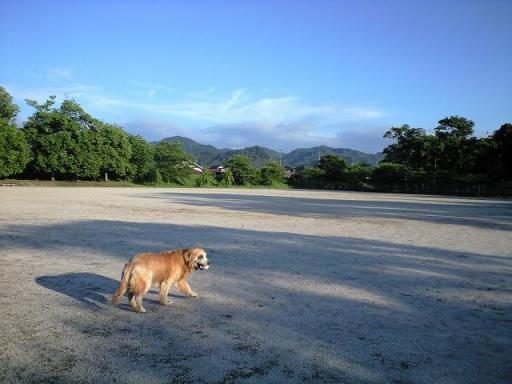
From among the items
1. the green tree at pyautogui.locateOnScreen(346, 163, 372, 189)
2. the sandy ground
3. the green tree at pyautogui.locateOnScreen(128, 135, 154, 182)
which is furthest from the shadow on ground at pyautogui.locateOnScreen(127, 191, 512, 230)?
the green tree at pyautogui.locateOnScreen(128, 135, 154, 182)

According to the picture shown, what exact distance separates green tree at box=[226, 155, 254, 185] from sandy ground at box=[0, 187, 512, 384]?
2560 inches

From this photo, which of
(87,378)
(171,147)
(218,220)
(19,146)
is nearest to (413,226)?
(218,220)

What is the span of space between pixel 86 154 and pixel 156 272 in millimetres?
57266

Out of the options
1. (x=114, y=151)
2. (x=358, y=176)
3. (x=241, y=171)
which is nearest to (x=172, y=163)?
(x=114, y=151)

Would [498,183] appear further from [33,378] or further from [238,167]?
[33,378]

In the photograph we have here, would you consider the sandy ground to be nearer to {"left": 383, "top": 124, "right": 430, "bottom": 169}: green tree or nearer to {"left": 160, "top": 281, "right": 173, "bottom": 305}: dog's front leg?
{"left": 160, "top": 281, "right": 173, "bottom": 305}: dog's front leg

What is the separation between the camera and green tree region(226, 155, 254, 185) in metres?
75.0

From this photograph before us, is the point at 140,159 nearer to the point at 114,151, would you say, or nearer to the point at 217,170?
the point at 114,151

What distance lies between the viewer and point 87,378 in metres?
3.37

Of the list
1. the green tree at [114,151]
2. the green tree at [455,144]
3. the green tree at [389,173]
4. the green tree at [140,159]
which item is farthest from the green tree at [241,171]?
the green tree at [455,144]

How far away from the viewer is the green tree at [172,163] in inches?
2694

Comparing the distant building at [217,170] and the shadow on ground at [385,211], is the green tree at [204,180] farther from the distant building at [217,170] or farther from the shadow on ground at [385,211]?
the shadow on ground at [385,211]

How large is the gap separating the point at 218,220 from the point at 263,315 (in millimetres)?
10496

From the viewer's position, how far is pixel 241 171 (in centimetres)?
7475
